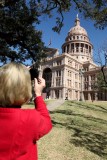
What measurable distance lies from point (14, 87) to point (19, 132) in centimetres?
42

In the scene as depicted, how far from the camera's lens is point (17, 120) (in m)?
2.04

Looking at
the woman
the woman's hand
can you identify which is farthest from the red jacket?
the woman's hand

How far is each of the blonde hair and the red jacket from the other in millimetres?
85

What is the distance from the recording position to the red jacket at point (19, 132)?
6.64 feet

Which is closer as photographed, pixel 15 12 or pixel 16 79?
pixel 16 79

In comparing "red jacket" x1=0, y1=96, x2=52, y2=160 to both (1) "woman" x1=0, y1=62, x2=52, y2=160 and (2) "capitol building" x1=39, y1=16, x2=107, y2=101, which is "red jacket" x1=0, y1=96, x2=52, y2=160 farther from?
(2) "capitol building" x1=39, y1=16, x2=107, y2=101

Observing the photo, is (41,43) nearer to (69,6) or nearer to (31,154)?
(69,6)

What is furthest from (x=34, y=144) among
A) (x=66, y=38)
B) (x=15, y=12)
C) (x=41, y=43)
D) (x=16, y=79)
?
(x=66, y=38)

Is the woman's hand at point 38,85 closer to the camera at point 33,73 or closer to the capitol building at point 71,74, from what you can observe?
the camera at point 33,73

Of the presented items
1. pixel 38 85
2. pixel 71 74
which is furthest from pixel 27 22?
pixel 71 74

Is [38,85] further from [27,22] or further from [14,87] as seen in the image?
[27,22]

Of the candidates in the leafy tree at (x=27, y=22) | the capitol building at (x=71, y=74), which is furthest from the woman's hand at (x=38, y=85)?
the capitol building at (x=71, y=74)

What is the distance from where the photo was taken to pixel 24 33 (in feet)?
60.2

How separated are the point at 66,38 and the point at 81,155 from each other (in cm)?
10738
